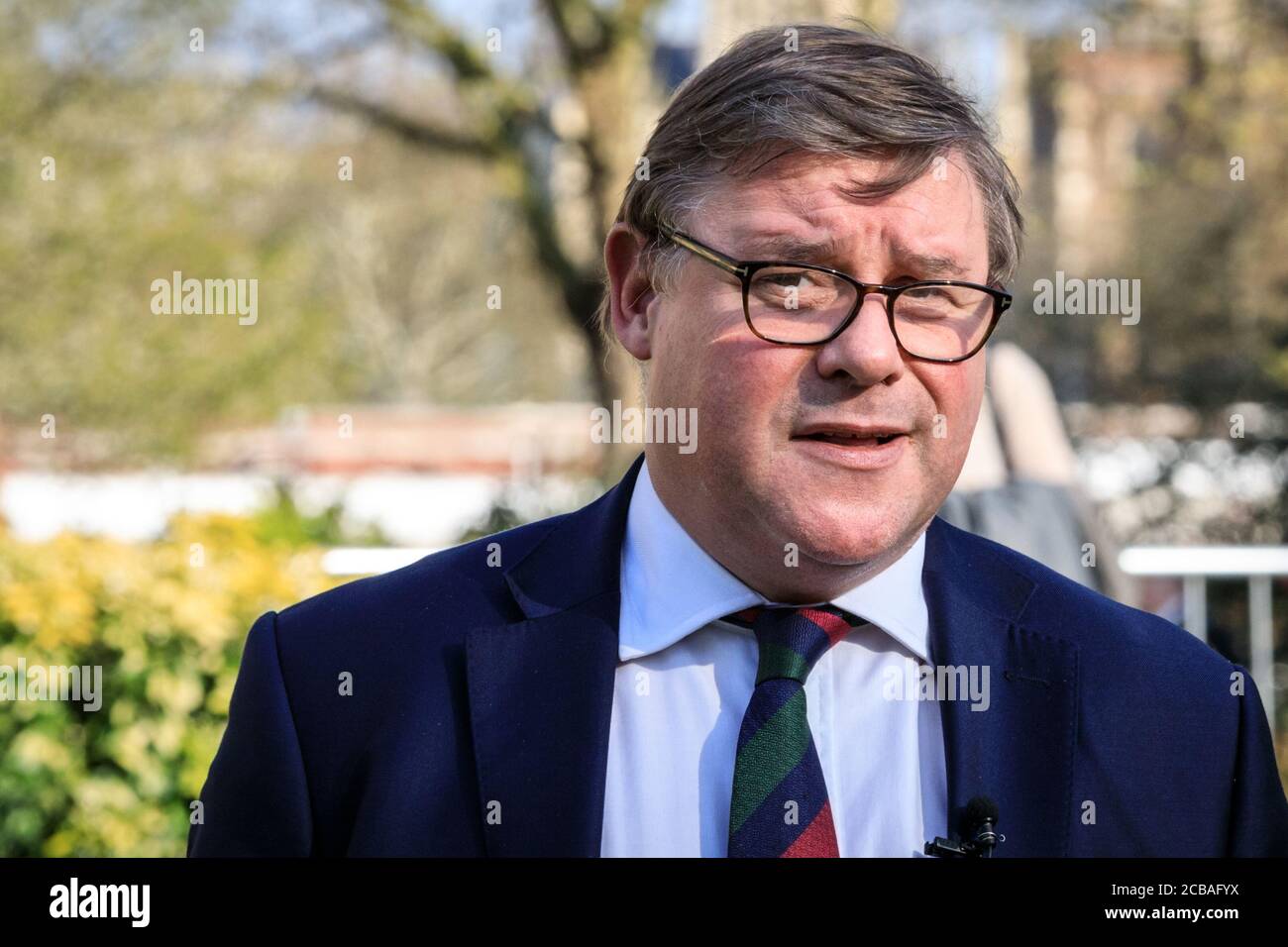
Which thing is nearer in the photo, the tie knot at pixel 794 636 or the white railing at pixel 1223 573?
the tie knot at pixel 794 636

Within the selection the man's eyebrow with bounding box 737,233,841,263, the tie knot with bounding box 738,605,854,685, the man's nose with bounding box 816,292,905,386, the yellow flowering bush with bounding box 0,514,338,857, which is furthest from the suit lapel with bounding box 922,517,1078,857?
the yellow flowering bush with bounding box 0,514,338,857

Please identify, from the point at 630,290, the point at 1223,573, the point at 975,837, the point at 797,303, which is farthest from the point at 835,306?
the point at 1223,573

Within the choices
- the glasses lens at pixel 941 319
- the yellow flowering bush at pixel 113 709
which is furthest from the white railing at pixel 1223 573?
the glasses lens at pixel 941 319

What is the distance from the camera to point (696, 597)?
6.51 ft

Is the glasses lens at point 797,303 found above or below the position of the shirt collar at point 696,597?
above

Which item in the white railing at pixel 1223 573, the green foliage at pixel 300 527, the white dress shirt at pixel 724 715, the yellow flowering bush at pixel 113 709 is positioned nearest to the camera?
the white dress shirt at pixel 724 715

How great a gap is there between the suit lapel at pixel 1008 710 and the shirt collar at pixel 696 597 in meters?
0.03

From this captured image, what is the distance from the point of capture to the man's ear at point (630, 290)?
2115mm

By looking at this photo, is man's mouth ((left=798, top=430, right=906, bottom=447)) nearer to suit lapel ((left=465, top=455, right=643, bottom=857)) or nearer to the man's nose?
the man's nose

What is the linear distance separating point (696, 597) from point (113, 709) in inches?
125

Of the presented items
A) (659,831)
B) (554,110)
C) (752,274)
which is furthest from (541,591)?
(554,110)

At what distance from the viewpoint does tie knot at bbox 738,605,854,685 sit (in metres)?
1.91

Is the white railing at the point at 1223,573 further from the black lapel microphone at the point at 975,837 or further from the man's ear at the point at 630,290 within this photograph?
the black lapel microphone at the point at 975,837
